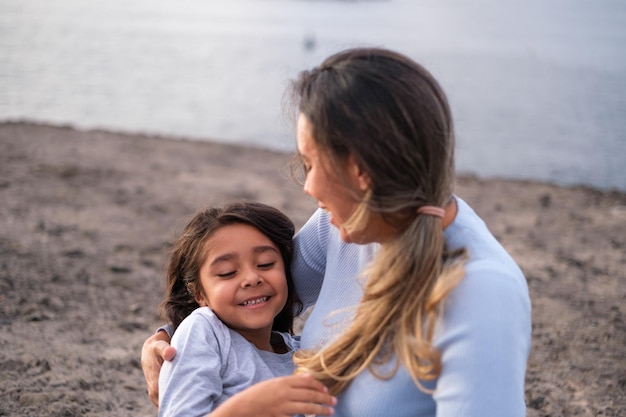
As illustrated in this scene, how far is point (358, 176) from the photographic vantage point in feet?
5.73

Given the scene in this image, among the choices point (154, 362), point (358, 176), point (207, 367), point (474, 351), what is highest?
point (358, 176)

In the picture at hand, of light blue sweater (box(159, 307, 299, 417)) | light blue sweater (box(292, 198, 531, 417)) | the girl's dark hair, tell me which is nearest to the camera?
light blue sweater (box(292, 198, 531, 417))

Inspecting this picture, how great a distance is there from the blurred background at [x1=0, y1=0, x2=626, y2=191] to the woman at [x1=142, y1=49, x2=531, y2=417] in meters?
0.54

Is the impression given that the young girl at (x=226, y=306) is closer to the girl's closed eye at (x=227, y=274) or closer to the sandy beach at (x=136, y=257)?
the girl's closed eye at (x=227, y=274)

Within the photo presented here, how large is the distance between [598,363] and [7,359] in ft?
11.0

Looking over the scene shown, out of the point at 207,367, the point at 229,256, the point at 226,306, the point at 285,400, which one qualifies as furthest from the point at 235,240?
the point at 285,400

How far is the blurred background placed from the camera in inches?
562

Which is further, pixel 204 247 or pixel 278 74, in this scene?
pixel 278 74

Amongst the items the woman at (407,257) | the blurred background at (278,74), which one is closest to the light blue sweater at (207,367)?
the woman at (407,257)

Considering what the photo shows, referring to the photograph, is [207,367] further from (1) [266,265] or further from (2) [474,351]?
(2) [474,351]

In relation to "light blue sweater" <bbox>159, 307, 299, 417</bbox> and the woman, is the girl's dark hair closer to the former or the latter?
"light blue sweater" <bbox>159, 307, 299, 417</bbox>

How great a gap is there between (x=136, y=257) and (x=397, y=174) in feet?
15.2

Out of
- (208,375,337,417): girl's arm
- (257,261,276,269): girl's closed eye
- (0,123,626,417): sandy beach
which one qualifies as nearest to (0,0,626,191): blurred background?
(257,261,276,269): girl's closed eye

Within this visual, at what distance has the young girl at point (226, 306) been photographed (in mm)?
2148
